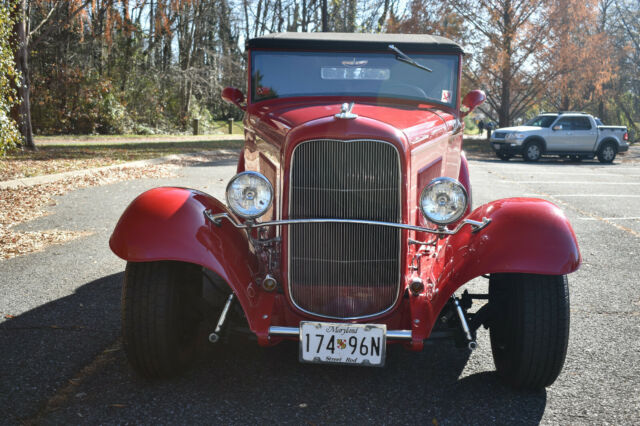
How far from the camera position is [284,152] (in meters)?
2.98

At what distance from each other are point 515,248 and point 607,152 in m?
20.6

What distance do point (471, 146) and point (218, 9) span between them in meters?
16.1

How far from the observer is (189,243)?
297cm

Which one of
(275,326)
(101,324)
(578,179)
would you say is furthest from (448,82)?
(578,179)

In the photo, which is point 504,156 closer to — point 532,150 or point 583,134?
point 532,150

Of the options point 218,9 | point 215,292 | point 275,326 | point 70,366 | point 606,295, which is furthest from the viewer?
point 218,9

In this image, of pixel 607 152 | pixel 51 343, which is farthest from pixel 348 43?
pixel 607 152

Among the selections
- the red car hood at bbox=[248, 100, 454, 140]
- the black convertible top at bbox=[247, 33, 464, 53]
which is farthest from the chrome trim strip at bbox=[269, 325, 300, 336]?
the black convertible top at bbox=[247, 33, 464, 53]

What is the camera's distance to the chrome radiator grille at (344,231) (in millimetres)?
2885

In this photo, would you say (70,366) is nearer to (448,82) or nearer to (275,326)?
(275,326)

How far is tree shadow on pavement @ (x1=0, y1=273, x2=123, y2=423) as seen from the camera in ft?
9.41

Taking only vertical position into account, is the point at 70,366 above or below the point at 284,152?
below

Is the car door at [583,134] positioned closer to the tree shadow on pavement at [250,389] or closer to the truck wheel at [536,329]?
the tree shadow on pavement at [250,389]

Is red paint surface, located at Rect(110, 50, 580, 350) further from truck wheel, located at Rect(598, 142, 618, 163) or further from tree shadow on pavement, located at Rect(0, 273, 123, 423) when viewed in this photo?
truck wheel, located at Rect(598, 142, 618, 163)
